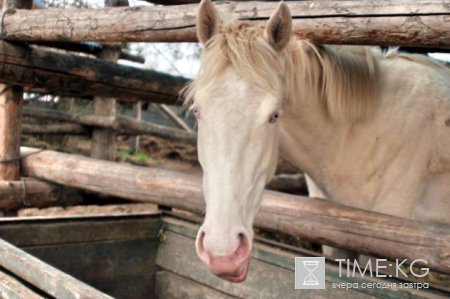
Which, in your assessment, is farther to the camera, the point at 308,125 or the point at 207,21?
the point at 308,125

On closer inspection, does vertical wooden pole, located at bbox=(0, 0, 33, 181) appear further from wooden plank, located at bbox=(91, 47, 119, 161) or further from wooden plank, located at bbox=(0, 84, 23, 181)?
wooden plank, located at bbox=(91, 47, 119, 161)

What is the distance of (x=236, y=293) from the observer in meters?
2.37

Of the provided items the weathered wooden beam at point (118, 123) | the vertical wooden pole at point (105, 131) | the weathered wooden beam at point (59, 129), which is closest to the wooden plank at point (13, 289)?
the vertical wooden pole at point (105, 131)

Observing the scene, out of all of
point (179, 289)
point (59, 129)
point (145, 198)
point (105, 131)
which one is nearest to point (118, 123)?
point (105, 131)

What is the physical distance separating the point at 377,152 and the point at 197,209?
950 millimetres

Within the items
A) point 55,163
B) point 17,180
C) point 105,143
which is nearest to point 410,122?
point 55,163

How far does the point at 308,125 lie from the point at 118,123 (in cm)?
251

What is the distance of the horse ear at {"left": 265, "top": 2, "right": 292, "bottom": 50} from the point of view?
1.53 metres

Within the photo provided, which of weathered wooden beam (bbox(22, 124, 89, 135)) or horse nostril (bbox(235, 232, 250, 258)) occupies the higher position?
horse nostril (bbox(235, 232, 250, 258))

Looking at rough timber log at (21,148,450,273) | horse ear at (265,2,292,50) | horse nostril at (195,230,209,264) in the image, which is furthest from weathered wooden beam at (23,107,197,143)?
horse nostril at (195,230,209,264)

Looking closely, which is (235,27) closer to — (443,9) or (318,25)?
(318,25)

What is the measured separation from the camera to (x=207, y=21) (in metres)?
1.62

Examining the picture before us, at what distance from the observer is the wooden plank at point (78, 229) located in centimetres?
235

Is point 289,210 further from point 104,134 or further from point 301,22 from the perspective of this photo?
point 104,134
